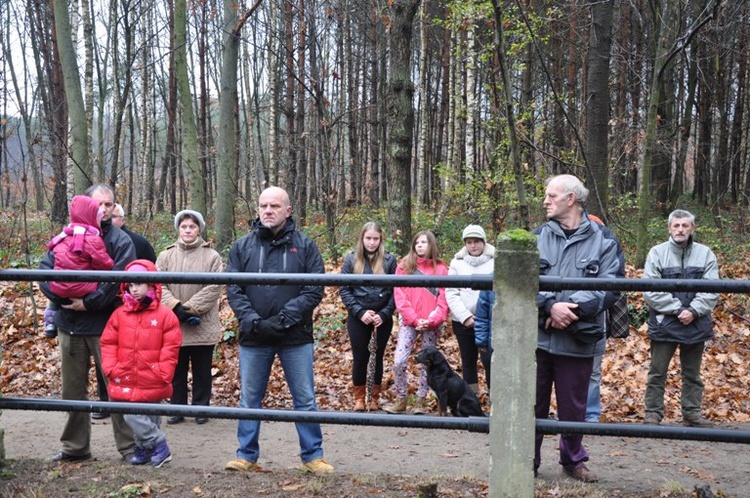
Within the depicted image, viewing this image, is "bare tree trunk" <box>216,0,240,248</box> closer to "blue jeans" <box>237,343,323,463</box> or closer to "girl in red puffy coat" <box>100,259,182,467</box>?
"girl in red puffy coat" <box>100,259,182,467</box>

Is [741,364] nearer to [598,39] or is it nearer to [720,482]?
[720,482]

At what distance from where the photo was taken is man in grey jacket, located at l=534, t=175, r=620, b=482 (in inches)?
166

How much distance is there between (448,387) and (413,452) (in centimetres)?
72

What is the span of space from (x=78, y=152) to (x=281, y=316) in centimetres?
1070

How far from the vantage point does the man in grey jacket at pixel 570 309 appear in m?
4.21

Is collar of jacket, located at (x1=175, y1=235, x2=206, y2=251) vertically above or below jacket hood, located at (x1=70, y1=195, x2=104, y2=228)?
below

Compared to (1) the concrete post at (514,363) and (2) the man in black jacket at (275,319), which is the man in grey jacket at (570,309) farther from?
(2) the man in black jacket at (275,319)

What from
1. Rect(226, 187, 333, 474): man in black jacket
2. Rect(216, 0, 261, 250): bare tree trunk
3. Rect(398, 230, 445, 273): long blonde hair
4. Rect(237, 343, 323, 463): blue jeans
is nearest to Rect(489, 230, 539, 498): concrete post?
Rect(226, 187, 333, 474): man in black jacket

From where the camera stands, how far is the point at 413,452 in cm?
608

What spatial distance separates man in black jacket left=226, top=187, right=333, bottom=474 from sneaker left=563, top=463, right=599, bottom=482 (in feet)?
5.47

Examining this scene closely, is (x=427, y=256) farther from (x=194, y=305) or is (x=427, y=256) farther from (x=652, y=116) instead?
(x=652, y=116)

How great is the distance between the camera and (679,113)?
27.2m

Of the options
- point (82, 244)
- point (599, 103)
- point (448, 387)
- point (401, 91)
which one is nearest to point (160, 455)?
point (82, 244)

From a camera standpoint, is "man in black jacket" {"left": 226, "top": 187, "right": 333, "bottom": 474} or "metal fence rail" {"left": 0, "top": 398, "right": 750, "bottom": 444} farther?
"man in black jacket" {"left": 226, "top": 187, "right": 333, "bottom": 474}
